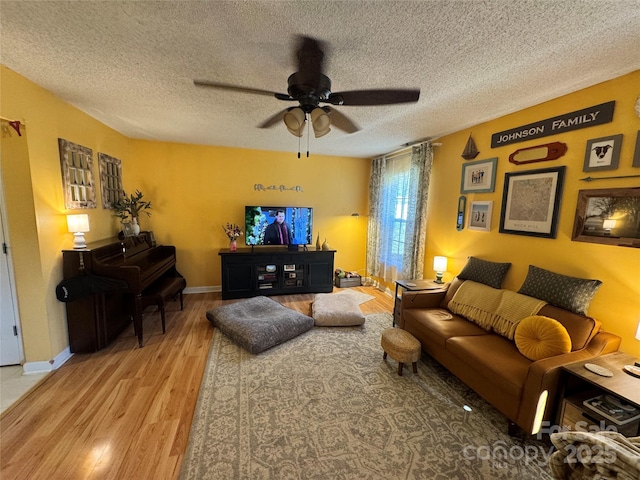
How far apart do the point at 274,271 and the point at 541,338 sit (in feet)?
11.5

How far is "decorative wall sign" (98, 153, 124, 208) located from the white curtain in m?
3.99

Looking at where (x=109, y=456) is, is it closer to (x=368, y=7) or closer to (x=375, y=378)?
(x=375, y=378)

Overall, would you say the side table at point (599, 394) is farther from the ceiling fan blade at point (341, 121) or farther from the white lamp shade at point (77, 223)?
the white lamp shade at point (77, 223)

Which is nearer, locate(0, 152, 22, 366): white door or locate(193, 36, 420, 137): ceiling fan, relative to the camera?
locate(193, 36, 420, 137): ceiling fan

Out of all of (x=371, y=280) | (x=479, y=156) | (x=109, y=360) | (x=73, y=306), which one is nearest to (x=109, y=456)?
(x=109, y=360)

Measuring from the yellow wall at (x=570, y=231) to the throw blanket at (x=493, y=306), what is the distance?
0.37 m

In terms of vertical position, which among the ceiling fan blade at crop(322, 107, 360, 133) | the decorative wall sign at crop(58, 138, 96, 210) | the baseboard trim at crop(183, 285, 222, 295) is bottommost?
the baseboard trim at crop(183, 285, 222, 295)

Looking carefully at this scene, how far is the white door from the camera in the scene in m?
2.18

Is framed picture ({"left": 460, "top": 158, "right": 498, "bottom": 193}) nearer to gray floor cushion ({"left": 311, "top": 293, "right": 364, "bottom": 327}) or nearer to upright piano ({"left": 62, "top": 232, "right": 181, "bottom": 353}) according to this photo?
gray floor cushion ({"left": 311, "top": 293, "right": 364, "bottom": 327})

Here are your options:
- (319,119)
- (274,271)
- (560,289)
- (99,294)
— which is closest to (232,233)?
(274,271)

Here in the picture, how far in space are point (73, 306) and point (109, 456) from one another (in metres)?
1.62

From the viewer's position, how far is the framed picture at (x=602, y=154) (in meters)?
1.89

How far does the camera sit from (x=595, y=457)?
84cm

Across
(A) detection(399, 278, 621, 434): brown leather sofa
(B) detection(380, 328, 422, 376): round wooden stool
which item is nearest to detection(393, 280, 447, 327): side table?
(A) detection(399, 278, 621, 434): brown leather sofa
